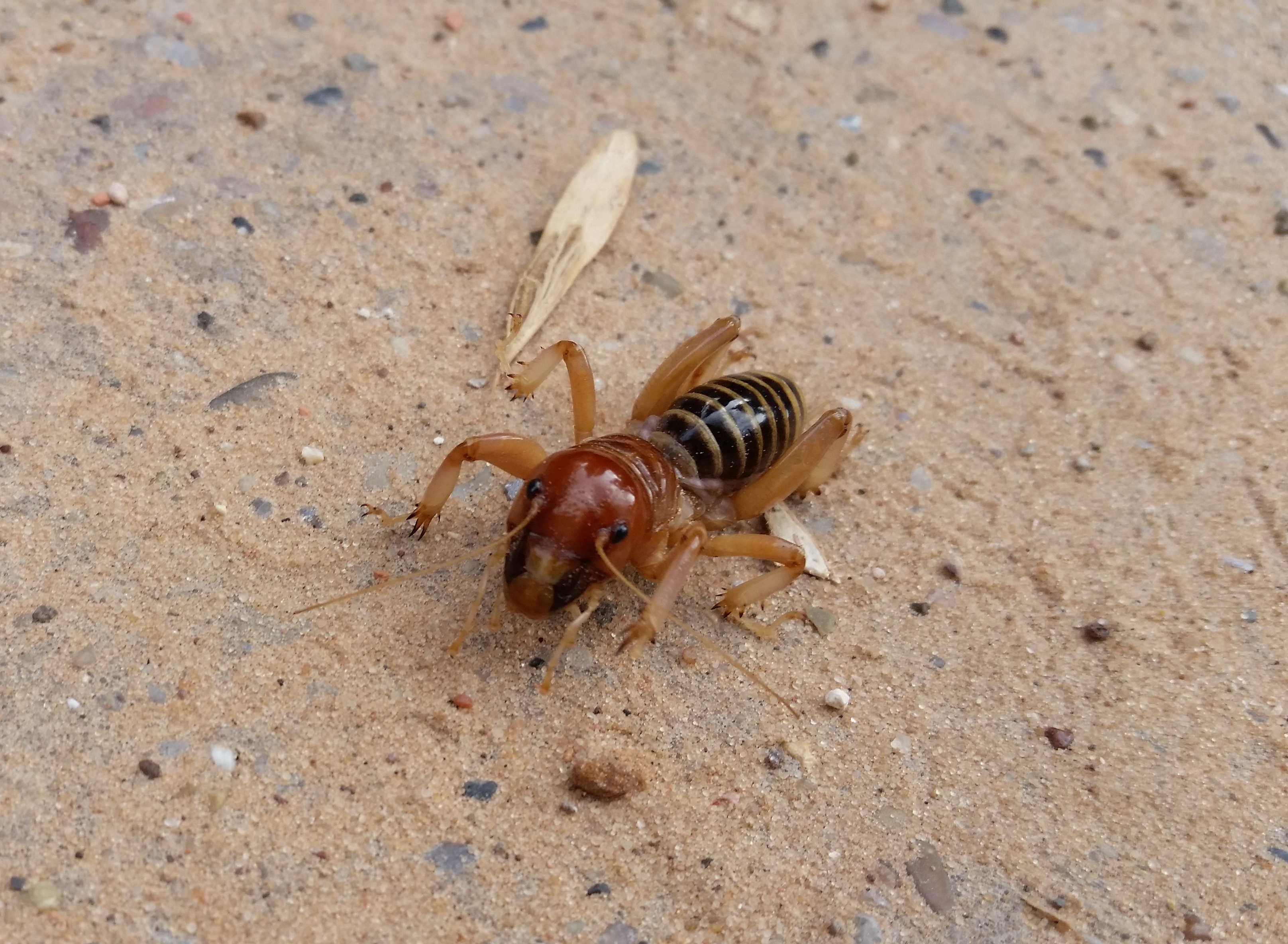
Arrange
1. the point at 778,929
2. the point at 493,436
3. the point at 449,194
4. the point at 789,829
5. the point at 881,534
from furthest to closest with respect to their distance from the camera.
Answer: the point at 449,194, the point at 881,534, the point at 493,436, the point at 789,829, the point at 778,929

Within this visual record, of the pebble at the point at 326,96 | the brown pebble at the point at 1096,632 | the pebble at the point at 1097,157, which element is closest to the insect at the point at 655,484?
the brown pebble at the point at 1096,632

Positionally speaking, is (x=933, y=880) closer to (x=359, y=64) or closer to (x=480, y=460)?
(x=480, y=460)

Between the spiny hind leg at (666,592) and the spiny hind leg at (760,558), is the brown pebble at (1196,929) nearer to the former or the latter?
the spiny hind leg at (760,558)

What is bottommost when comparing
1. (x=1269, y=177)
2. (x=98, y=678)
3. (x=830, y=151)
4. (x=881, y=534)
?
(x=98, y=678)

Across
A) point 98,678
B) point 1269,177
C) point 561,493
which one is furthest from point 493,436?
point 1269,177

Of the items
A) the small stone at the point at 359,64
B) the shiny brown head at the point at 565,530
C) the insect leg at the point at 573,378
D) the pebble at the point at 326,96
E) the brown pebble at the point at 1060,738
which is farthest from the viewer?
the small stone at the point at 359,64

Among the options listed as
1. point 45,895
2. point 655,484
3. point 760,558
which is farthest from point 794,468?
point 45,895

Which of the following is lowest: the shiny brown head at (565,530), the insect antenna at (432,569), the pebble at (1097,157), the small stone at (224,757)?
the small stone at (224,757)

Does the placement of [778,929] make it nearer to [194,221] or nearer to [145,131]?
[194,221]
